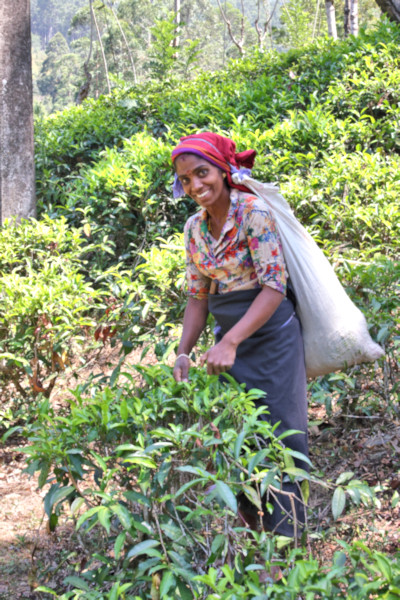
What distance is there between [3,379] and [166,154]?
1.85m

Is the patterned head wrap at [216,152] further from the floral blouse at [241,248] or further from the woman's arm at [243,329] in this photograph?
the woman's arm at [243,329]

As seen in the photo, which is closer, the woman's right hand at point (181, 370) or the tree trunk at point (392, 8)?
the woman's right hand at point (181, 370)

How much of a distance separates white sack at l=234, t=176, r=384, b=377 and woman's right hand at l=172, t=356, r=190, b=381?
0.45m

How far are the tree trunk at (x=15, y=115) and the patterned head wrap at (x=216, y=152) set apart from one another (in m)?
2.80

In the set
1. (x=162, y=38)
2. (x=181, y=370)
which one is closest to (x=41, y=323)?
(x=181, y=370)

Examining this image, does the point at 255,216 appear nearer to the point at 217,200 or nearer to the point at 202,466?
the point at 217,200

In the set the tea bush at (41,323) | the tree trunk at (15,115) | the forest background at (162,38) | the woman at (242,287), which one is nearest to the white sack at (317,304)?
the woman at (242,287)

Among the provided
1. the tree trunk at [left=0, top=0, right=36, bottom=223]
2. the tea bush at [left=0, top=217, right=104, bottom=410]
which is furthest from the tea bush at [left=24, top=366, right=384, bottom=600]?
the tree trunk at [left=0, top=0, right=36, bottom=223]

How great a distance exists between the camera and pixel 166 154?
433 cm

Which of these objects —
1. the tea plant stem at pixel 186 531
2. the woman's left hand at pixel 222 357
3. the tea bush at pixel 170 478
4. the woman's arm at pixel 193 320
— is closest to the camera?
the tea bush at pixel 170 478

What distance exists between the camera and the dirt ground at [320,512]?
2.43 m

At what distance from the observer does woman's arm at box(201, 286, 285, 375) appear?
201 cm

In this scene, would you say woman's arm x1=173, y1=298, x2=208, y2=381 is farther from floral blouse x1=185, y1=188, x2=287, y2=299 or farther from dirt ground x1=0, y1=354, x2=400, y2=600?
dirt ground x1=0, y1=354, x2=400, y2=600

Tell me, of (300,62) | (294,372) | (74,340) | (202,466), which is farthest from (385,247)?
(300,62)
